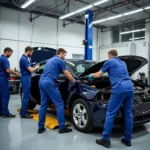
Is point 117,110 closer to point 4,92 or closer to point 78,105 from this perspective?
point 78,105

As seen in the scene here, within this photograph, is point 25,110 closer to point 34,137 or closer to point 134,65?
point 34,137

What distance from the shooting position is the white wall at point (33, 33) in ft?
34.5

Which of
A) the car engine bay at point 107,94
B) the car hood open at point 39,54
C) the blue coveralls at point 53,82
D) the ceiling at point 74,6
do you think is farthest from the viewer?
the ceiling at point 74,6

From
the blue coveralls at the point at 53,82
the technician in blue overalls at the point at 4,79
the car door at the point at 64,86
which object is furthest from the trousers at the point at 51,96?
the technician in blue overalls at the point at 4,79

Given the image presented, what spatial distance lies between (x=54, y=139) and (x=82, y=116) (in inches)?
26.5

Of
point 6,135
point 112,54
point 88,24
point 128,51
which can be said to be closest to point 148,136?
point 112,54

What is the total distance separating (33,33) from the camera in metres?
11.6

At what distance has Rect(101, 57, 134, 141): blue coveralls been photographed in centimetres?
299

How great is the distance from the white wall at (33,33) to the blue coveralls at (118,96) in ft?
28.1

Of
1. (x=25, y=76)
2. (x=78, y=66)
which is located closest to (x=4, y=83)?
(x=25, y=76)

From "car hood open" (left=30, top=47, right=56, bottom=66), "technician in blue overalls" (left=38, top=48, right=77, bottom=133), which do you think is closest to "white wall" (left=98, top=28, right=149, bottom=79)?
"car hood open" (left=30, top=47, right=56, bottom=66)

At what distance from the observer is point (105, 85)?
4383mm

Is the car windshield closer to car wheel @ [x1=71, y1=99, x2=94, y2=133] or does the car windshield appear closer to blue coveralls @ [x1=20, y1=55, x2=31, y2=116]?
car wheel @ [x1=71, y1=99, x2=94, y2=133]

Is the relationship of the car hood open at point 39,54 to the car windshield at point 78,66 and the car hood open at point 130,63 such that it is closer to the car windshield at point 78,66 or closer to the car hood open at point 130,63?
the car windshield at point 78,66
